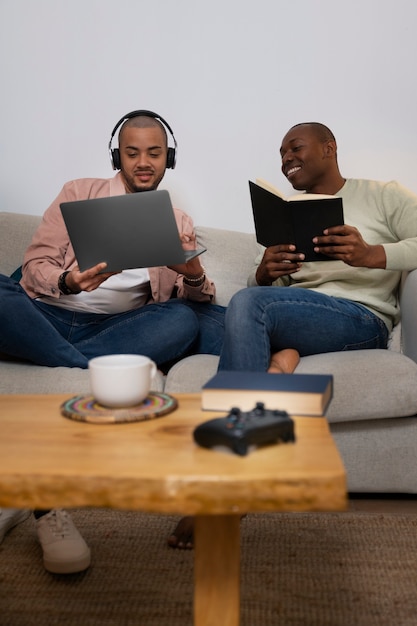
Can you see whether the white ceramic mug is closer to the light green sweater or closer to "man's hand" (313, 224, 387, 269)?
"man's hand" (313, 224, 387, 269)

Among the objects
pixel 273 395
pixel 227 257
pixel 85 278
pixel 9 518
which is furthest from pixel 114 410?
pixel 227 257

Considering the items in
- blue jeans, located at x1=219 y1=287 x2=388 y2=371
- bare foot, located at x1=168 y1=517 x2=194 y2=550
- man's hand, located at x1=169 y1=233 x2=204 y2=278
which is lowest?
bare foot, located at x1=168 y1=517 x2=194 y2=550

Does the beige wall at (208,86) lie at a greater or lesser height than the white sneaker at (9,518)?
greater

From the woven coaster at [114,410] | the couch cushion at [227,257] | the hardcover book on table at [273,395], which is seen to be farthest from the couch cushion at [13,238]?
the hardcover book on table at [273,395]

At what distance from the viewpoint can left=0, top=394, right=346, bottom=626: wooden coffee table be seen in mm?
793

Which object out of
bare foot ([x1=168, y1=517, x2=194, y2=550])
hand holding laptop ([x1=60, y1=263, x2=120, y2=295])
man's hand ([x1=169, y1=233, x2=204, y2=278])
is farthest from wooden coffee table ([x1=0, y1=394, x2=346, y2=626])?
man's hand ([x1=169, y1=233, x2=204, y2=278])

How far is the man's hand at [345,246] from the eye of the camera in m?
1.94

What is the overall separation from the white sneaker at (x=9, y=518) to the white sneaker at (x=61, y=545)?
0.12 metres

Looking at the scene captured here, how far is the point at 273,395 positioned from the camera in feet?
3.37

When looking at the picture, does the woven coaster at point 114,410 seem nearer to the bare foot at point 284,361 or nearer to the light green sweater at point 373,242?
the bare foot at point 284,361

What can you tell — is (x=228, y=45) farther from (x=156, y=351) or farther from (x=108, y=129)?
(x=156, y=351)

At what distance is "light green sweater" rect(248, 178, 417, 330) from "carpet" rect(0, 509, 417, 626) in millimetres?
656

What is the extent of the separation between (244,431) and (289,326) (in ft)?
3.39

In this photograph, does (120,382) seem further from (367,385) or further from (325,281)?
(325,281)
